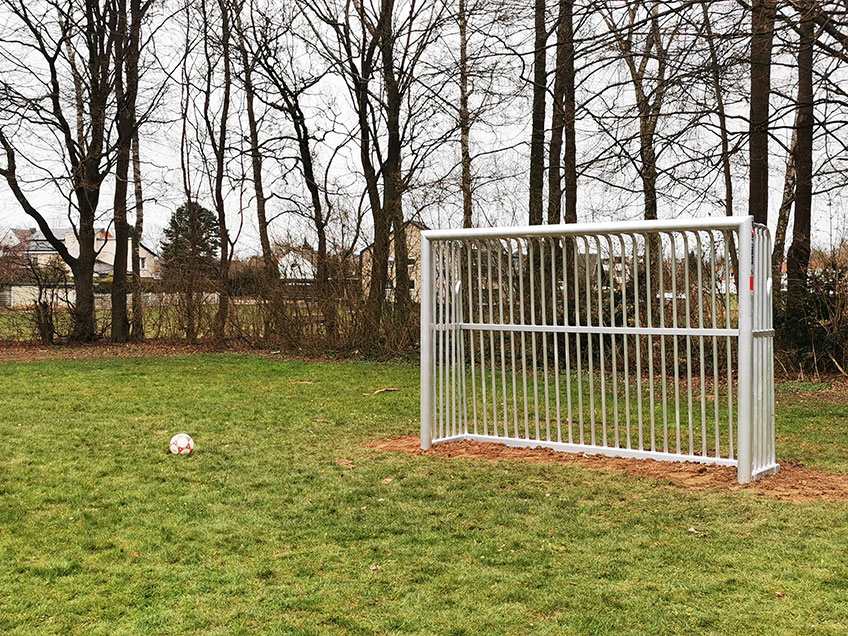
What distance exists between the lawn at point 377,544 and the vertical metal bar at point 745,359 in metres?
0.40

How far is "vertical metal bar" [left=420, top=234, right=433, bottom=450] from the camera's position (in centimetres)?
820

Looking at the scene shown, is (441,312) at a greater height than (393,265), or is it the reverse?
(393,265)

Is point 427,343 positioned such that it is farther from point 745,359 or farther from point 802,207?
point 802,207

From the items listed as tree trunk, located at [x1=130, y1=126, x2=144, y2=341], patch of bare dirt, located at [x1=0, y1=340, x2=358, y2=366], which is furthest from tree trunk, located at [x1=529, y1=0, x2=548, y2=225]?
tree trunk, located at [x1=130, y1=126, x2=144, y2=341]

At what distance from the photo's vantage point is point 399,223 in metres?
18.8

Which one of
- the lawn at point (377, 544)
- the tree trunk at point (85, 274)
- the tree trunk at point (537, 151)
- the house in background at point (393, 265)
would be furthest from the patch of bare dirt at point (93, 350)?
the lawn at point (377, 544)

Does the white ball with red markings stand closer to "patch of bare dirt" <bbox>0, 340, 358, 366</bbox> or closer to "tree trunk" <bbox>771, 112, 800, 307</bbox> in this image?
"patch of bare dirt" <bbox>0, 340, 358, 366</bbox>

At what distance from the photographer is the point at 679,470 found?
7.09m

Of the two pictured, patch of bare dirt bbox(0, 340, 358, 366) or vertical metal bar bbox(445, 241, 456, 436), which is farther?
patch of bare dirt bbox(0, 340, 358, 366)

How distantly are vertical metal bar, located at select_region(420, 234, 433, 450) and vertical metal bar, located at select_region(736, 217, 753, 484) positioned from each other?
9.15 ft

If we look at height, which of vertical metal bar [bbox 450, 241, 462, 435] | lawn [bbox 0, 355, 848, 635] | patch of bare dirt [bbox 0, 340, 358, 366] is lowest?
lawn [bbox 0, 355, 848, 635]

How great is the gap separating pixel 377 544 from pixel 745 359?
3.13 m

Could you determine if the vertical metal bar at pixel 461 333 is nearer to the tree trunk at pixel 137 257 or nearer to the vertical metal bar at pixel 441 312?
the vertical metal bar at pixel 441 312

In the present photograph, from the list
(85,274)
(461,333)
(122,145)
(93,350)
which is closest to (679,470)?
(461,333)
